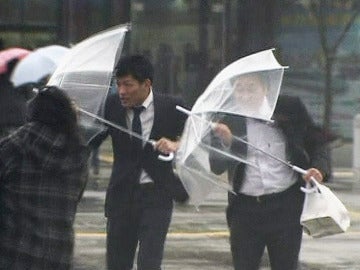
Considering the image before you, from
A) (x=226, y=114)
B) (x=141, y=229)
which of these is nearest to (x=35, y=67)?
(x=226, y=114)

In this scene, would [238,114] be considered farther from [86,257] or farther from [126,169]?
[86,257]

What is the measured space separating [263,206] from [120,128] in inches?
37.1

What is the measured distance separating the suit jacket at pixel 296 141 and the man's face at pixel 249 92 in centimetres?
13

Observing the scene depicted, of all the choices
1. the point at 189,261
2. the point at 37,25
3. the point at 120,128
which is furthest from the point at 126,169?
the point at 37,25

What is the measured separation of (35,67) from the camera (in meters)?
6.70

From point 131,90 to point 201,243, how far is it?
482cm

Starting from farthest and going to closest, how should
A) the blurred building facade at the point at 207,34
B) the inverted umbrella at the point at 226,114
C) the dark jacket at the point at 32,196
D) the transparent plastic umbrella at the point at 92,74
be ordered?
the blurred building facade at the point at 207,34 < the transparent plastic umbrella at the point at 92,74 < the inverted umbrella at the point at 226,114 < the dark jacket at the point at 32,196

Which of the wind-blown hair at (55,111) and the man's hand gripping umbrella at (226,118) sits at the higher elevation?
the wind-blown hair at (55,111)

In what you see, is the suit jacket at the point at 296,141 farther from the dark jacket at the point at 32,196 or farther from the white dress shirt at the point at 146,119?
the dark jacket at the point at 32,196

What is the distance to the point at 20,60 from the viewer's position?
703cm

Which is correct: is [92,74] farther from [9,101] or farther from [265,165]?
[265,165]

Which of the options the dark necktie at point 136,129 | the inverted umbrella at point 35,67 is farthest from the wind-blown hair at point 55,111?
the dark necktie at point 136,129

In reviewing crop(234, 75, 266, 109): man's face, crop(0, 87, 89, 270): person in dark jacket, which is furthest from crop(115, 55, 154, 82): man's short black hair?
crop(0, 87, 89, 270): person in dark jacket

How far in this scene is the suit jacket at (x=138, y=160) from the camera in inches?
291
